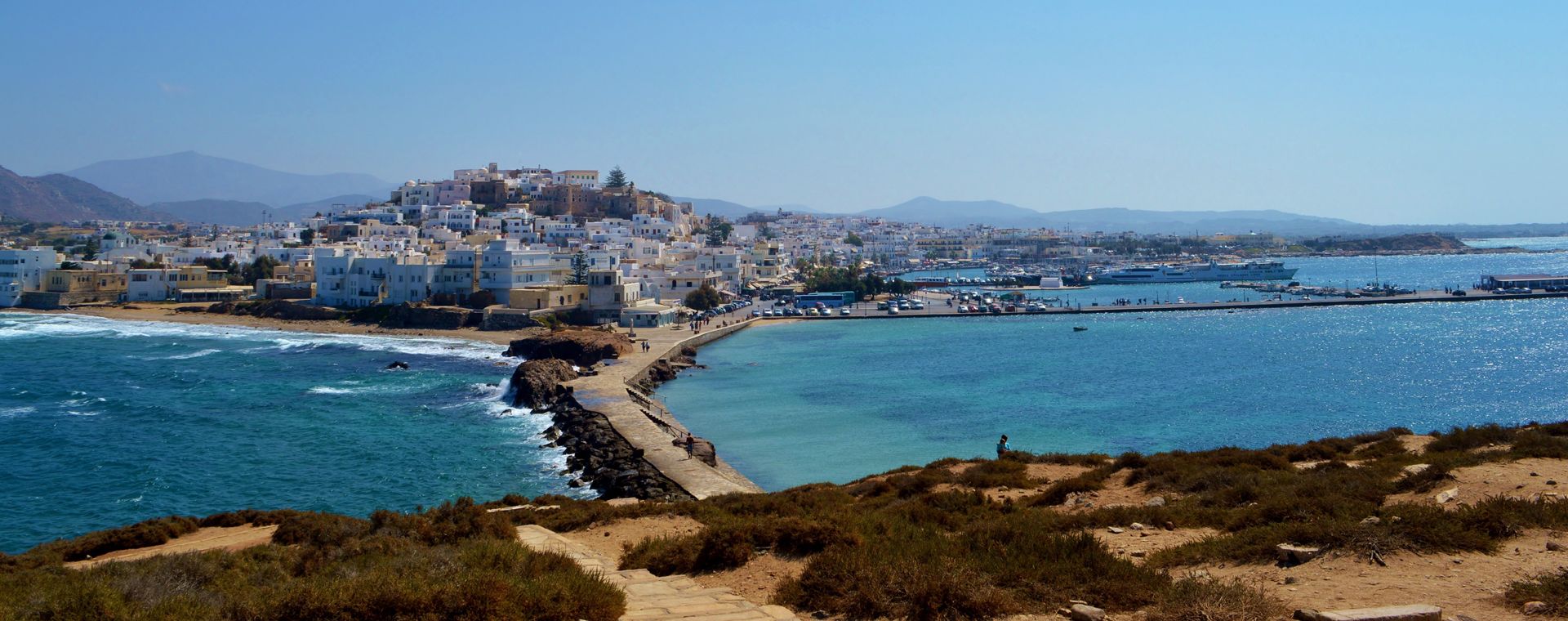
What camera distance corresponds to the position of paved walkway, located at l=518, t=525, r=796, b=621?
5.96 meters

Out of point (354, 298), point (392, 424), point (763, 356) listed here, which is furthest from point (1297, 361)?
point (354, 298)

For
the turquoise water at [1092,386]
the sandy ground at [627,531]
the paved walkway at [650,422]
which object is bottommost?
the turquoise water at [1092,386]

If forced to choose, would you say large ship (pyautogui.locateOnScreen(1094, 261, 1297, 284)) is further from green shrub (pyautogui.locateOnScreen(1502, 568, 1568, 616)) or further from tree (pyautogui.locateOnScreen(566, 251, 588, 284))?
green shrub (pyautogui.locateOnScreen(1502, 568, 1568, 616))

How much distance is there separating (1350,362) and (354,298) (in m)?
40.9

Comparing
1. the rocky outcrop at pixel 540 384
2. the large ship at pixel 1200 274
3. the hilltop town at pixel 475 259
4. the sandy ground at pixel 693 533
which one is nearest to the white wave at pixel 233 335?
the hilltop town at pixel 475 259

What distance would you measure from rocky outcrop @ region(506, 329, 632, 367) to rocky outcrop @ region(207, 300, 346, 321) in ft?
49.5

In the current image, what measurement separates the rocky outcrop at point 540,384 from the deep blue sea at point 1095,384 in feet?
9.28

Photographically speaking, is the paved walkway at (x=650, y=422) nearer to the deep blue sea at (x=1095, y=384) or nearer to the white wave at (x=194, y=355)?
the deep blue sea at (x=1095, y=384)

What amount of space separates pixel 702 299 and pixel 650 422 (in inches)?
1177

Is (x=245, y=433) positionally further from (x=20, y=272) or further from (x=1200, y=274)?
(x=1200, y=274)

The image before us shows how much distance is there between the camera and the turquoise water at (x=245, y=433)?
15.7m

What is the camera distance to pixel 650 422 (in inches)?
830

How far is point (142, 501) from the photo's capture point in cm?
1552


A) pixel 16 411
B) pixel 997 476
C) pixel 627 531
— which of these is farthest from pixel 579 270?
pixel 627 531
